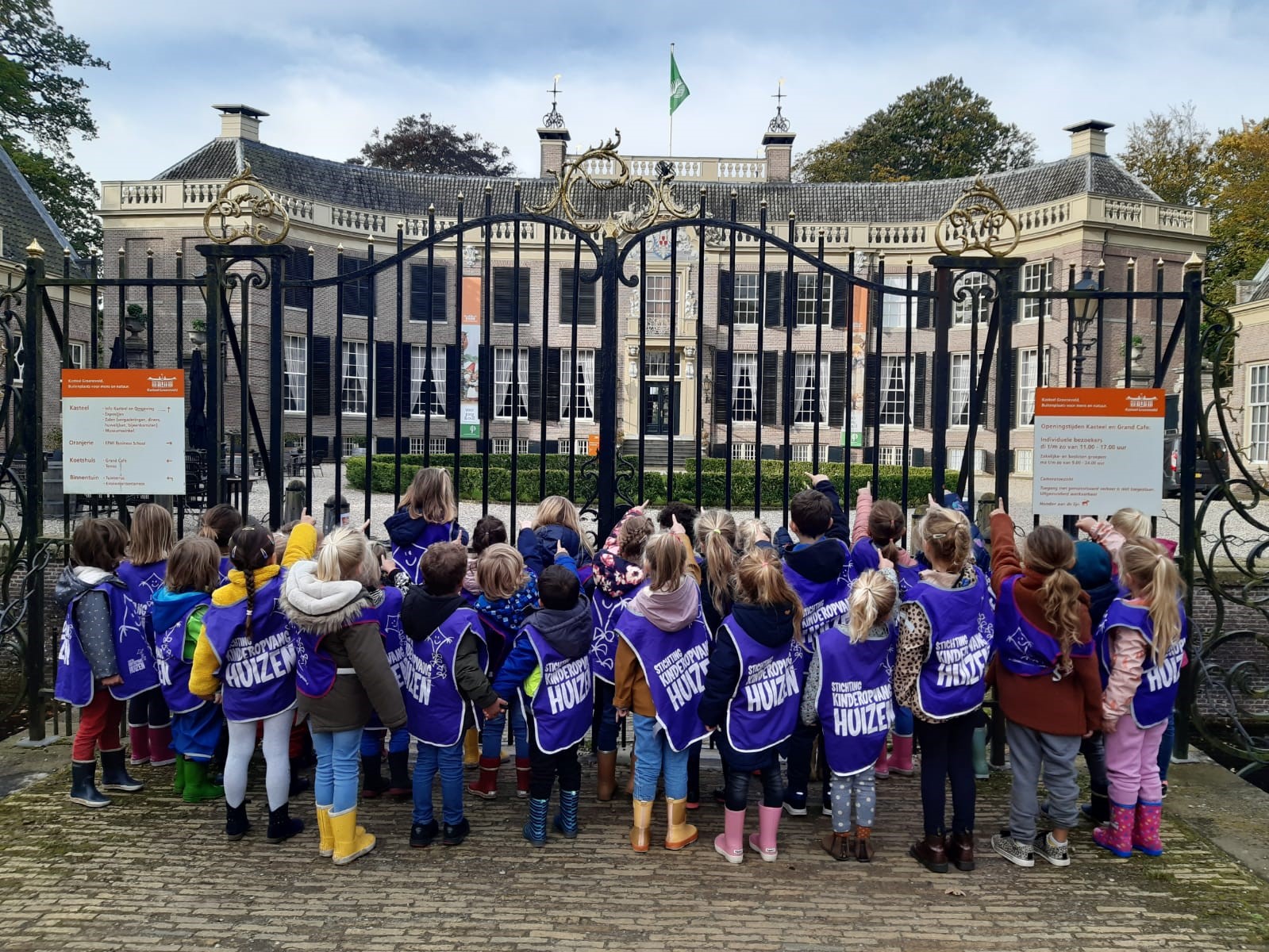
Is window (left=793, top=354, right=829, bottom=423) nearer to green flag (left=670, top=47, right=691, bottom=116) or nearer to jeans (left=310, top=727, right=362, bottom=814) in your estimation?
green flag (left=670, top=47, right=691, bottom=116)

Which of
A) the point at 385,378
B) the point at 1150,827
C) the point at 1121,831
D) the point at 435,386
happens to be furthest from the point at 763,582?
the point at 385,378

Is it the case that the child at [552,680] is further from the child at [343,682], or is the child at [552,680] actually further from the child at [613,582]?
the child at [343,682]

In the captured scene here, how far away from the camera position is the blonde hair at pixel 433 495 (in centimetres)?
442

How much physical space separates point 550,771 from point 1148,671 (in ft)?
8.49

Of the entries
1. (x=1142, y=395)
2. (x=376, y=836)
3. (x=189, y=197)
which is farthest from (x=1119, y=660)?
(x=189, y=197)

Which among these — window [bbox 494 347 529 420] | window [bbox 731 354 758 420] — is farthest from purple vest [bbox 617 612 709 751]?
window [bbox 731 354 758 420]

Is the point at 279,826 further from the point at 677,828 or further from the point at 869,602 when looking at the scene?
the point at 869,602

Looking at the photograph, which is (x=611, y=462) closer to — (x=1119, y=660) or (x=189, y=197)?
(x=1119, y=660)

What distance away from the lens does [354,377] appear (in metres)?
27.3

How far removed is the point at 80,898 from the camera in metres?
3.34

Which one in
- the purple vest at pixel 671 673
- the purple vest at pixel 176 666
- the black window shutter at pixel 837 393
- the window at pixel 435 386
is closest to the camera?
the purple vest at pixel 671 673

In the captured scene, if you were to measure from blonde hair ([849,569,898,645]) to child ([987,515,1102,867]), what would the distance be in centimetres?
59

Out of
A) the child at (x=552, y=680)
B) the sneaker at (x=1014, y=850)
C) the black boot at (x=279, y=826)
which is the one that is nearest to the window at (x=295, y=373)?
the black boot at (x=279, y=826)

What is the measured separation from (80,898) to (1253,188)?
31738 mm
